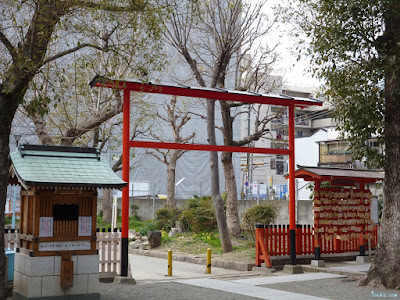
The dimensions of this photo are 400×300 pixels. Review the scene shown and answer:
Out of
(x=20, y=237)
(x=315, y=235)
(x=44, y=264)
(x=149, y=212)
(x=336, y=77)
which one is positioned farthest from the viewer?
(x=149, y=212)

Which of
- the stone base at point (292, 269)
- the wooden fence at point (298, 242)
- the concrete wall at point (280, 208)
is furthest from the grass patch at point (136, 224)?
the stone base at point (292, 269)

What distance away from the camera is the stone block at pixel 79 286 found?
9.82m

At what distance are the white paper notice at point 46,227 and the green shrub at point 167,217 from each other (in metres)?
15.9

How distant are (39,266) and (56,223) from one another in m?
0.85

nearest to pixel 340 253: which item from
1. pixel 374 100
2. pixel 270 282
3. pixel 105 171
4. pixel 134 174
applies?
pixel 270 282

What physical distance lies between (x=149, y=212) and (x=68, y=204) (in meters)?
22.6

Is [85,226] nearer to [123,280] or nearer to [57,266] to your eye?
[57,266]

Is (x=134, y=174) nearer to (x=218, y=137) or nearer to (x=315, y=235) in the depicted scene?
(x=218, y=137)

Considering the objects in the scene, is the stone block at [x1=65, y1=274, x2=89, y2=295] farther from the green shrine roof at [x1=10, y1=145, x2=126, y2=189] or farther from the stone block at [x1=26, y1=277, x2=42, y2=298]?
the green shrine roof at [x1=10, y1=145, x2=126, y2=189]

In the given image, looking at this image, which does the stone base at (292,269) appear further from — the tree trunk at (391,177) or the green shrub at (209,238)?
the green shrub at (209,238)

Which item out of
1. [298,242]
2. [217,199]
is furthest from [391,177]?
[217,199]

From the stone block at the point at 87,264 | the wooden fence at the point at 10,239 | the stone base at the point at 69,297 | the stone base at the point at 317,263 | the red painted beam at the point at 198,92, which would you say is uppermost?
the red painted beam at the point at 198,92

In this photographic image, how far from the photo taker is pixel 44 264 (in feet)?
31.6

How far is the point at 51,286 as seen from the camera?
379 inches
